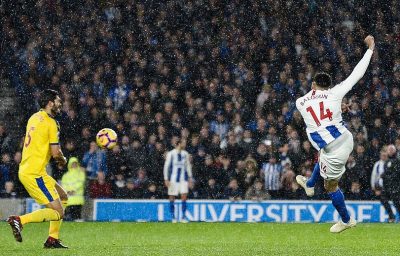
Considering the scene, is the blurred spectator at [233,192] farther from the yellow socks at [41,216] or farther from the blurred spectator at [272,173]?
the yellow socks at [41,216]

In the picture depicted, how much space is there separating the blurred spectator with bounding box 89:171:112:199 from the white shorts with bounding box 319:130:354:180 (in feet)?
32.7

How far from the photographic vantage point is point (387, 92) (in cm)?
2355

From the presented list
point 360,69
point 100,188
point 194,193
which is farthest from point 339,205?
point 100,188

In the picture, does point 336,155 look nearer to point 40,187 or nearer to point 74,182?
point 40,187

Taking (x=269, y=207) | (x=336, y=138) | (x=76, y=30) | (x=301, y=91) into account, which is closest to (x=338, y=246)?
(x=336, y=138)

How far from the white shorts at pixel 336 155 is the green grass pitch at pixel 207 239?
1.05m

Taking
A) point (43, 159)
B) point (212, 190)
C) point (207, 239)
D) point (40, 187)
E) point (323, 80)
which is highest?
point (323, 80)

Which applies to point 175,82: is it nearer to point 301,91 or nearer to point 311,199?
point 301,91

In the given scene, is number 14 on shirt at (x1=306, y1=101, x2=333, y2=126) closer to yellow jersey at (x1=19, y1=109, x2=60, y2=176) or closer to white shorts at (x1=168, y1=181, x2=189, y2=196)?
yellow jersey at (x1=19, y1=109, x2=60, y2=176)

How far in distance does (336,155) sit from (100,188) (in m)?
10.2

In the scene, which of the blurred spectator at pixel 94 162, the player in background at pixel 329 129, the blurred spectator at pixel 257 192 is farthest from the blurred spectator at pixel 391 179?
the player in background at pixel 329 129

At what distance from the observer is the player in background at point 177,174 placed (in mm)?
21703

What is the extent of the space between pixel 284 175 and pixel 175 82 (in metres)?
3.92

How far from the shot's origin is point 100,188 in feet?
73.6
